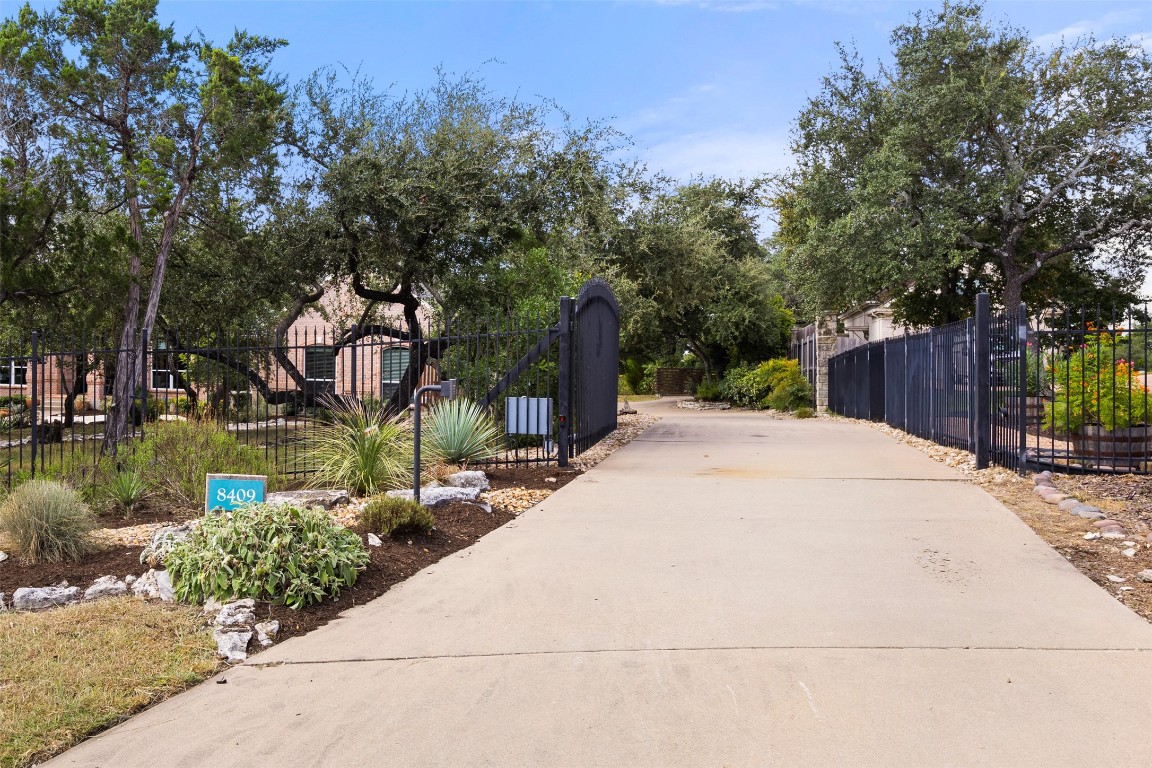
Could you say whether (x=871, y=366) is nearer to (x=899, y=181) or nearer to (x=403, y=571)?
(x=899, y=181)

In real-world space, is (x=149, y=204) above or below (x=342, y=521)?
above

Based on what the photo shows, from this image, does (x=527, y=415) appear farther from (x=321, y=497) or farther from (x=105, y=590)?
(x=105, y=590)

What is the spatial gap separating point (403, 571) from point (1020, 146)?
78.8 feet

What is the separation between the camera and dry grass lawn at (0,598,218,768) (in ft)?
12.4

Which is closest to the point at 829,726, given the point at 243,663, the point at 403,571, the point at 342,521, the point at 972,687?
the point at 972,687

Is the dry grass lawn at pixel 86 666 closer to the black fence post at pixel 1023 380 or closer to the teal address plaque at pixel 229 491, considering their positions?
the teal address plaque at pixel 229 491

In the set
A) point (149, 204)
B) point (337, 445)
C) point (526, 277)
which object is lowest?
point (337, 445)

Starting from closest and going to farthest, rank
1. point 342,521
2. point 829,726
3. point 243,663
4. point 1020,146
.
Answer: point 829,726, point 243,663, point 342,521, point 1020,146

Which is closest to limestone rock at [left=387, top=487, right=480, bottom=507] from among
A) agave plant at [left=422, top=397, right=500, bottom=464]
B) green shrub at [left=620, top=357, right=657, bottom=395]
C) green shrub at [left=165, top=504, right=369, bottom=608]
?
agave plant at [left=422, top=397, right=500, bottom=464]

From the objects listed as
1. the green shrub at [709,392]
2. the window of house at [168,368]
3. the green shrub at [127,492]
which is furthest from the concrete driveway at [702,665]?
the green shrub at [709,392]

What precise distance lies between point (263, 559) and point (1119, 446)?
9834 mm

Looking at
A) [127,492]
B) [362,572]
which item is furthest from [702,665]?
[127,492]

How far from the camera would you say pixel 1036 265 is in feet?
83.7

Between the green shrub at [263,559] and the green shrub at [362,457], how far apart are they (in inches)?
138
